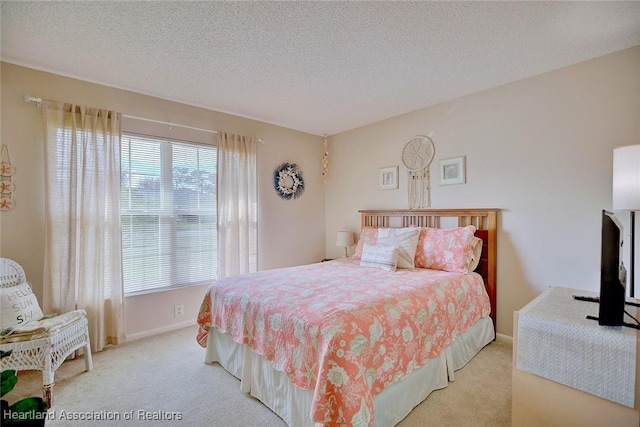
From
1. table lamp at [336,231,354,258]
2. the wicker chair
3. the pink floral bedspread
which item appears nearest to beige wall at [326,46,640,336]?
the pink floral bedspread

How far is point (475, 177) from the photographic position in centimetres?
304

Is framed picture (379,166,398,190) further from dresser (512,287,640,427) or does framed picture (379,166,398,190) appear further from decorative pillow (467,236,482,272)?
dresser (512,287,640,427)

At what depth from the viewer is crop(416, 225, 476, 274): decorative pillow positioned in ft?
8.84

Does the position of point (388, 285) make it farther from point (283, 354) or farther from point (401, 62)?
point (401, 62)

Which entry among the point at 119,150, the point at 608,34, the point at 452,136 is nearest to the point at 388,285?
the point at 452,136

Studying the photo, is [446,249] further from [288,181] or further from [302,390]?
[288,181]

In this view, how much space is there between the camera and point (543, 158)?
260 centimetres

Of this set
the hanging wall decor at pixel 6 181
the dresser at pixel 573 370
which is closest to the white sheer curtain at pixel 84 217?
the hanging wall decor at pixel 6 181

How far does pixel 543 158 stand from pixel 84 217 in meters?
4.15

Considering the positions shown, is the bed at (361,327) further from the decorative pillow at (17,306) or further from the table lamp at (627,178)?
the decorative pillow at (17,306)

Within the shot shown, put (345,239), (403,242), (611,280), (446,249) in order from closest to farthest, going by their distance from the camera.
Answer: (611,280), (446,249), (403,242), (345,239)

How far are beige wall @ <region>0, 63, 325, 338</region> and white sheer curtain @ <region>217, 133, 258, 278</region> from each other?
147 millimetres

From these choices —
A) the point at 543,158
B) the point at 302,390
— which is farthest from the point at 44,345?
the point at 543,158

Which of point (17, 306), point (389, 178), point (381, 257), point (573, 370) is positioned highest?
point (389, 178)
